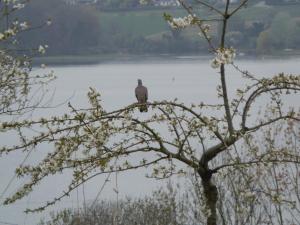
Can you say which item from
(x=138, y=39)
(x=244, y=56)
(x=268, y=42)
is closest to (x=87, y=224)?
(x=244, y=56)

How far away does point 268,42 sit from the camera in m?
72.8

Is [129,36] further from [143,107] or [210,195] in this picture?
[143,107]

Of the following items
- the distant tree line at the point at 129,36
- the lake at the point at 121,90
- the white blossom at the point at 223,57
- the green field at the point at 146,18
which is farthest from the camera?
the green field at the point at 146,18

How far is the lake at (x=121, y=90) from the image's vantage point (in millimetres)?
17203

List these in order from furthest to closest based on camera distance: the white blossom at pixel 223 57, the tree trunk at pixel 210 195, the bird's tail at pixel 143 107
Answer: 1. the tree trunk at pixel 210 195
2. the white blossom at pixel 223 57
3. the bird's tail at pixel 143 107

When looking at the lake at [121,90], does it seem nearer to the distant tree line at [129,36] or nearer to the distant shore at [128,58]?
the distant shore at [128,58]


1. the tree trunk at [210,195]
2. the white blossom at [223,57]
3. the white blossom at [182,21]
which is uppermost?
the white blossom at [182,21]

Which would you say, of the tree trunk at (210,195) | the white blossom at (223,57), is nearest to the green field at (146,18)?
the tree trunk at (210,195)

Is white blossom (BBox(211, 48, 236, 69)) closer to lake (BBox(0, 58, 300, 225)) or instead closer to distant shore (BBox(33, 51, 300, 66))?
lake (BBox(0, 58, 300, 225))

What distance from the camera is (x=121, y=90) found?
4438cm

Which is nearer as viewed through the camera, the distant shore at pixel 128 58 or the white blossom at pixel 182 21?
the white blossom at pixel 182 21

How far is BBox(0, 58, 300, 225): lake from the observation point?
56.4 ft

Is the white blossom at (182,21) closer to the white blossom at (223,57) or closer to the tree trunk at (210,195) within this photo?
the white blossom at (223,57)

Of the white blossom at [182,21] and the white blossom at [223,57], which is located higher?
the white blossom at [182,21]
